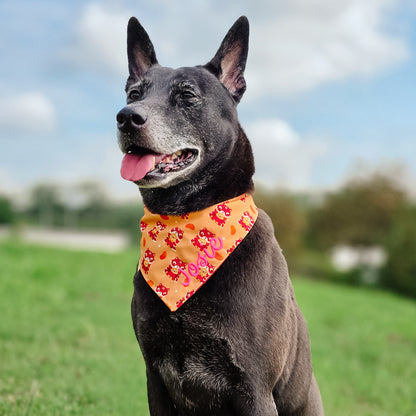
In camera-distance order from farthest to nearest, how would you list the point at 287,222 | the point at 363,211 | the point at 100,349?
1. the point at 287,222
2. the point at 363,211
3. the point at 100,349

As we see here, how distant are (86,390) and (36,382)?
1.70 feet

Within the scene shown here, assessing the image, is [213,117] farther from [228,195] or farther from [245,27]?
[245,27]

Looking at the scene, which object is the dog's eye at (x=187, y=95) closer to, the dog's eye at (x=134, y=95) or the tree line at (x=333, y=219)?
the dog's eye at (x=134, y=95)

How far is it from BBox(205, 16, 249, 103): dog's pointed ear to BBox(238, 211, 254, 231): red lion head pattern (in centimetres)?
80

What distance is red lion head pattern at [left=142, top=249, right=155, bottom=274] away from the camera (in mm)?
3334

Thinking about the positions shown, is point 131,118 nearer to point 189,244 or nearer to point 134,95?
point 134,95

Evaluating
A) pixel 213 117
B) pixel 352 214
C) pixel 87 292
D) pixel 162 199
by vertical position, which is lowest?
pixel 352 214

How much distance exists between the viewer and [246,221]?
10.5 feet

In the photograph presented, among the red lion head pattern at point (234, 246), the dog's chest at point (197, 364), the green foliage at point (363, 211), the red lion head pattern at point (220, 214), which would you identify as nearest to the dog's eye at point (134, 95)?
the red lion head pattern at point (220, 214)

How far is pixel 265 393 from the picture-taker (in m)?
2.91

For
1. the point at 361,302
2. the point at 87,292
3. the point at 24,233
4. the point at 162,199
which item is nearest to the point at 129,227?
the point at 24,233

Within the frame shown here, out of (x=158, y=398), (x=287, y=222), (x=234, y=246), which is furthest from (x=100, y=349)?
(x=287, y=222)

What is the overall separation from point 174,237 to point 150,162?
0.57 m

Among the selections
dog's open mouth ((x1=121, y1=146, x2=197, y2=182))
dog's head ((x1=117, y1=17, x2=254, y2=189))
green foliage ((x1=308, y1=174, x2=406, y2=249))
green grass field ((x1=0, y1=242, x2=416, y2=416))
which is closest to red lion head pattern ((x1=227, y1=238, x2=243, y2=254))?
dog's head ((x1=117, y1=17, x2=254, y2=189))
